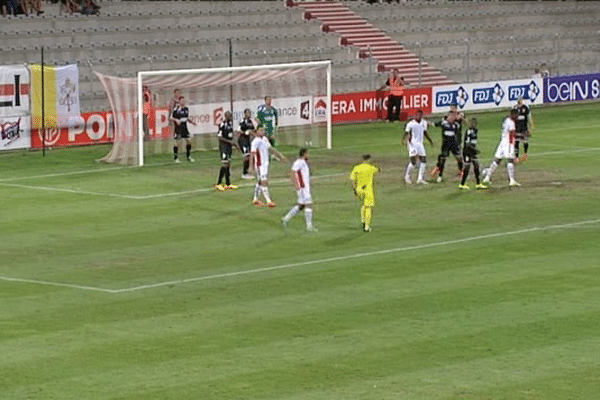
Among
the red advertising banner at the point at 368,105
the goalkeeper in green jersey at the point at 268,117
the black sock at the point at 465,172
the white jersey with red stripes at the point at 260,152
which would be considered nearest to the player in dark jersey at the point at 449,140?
the black sock at the point at 465,172

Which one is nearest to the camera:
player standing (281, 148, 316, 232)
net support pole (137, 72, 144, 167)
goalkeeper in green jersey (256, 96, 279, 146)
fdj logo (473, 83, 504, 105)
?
player standing (281, 148, 316, 232)

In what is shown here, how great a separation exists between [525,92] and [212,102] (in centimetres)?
1975

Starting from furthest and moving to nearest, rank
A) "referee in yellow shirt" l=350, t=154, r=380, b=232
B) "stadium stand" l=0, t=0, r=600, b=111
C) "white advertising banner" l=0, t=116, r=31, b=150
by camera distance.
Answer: "stadium stand" l=0, t=0, r=600, b=111 → "white advertising banner" l=0, t=116, r=31, b=150 → "referee in yellow shirt" l=350, t=154, r=380, b=232

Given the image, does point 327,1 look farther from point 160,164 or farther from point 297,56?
point 160,164

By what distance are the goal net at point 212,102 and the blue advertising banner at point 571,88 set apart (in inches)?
680

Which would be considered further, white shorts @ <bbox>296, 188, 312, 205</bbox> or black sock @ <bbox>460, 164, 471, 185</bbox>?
black sock @ <bbox>460, 164, 471, 185</bbox>

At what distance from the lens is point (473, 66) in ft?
237

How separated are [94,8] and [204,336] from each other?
39436mm

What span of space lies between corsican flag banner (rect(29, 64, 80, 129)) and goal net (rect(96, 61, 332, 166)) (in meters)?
2.82

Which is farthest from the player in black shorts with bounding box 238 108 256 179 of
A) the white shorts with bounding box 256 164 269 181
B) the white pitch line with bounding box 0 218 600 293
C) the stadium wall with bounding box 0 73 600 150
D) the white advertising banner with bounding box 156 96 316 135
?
the white pitch line with bounding box 0 218 600 293

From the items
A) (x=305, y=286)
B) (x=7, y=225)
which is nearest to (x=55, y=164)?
(x=7, y=225)

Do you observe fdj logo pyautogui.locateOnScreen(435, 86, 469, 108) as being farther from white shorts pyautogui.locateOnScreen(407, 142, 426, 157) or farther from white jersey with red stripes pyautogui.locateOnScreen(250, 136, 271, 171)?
white jersey with red stripes pyautogui.locateOnScreen(250, 136, 271, 171)

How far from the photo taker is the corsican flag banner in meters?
52.3

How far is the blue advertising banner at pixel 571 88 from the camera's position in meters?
70.4
